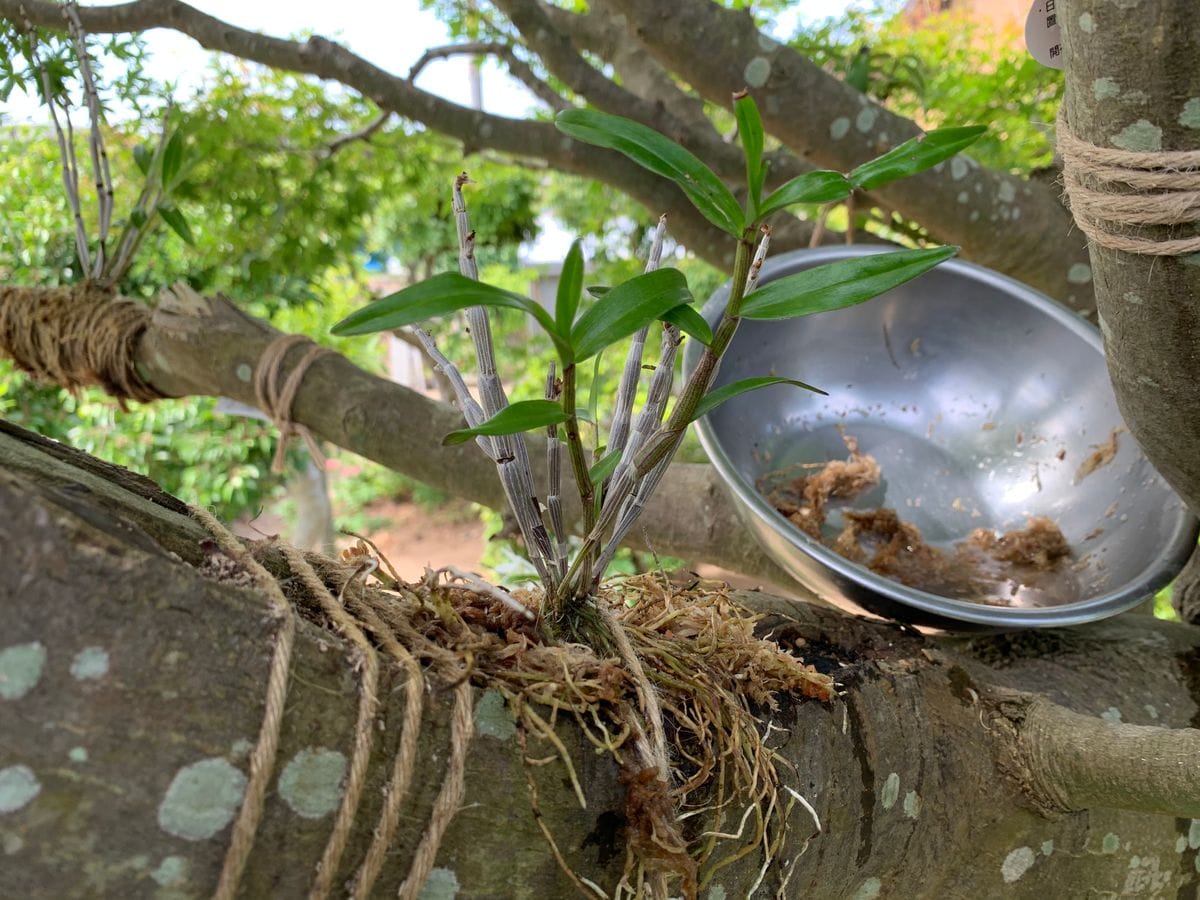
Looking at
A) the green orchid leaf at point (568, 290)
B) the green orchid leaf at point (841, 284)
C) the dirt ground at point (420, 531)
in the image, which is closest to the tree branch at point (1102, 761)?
the green orchid leaf at point (841, 284)

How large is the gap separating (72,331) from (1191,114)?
139cm

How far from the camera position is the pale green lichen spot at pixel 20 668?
0.99 feet

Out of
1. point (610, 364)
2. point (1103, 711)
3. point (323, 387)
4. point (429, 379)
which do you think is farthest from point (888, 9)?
point (429, 379)

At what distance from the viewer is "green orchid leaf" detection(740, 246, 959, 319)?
0.38 meters

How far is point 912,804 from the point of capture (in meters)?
0.56

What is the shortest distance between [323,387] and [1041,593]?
92 cm

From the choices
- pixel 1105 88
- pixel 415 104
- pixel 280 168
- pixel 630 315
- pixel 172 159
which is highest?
pixel 280 168

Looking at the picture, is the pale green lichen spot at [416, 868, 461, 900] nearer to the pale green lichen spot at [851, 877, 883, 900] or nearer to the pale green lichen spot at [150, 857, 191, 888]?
the pale green lichen spot at [150, 857, 191, 888]

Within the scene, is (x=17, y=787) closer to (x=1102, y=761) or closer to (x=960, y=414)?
(x=1102, y=761)

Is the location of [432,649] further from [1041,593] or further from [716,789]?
[1041,593]

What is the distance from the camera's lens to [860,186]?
417mm

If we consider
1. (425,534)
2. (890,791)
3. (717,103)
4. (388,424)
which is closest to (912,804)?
(890,791)

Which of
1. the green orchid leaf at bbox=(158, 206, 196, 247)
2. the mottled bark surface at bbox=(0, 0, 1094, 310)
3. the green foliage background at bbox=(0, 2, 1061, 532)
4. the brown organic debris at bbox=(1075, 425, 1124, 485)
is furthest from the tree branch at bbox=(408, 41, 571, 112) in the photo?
the brown organic debris at bbox=(1075, 425, 1124, 485)

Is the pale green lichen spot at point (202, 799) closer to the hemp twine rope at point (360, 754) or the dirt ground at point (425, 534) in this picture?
the hemp twine rope at point (360, 754)
